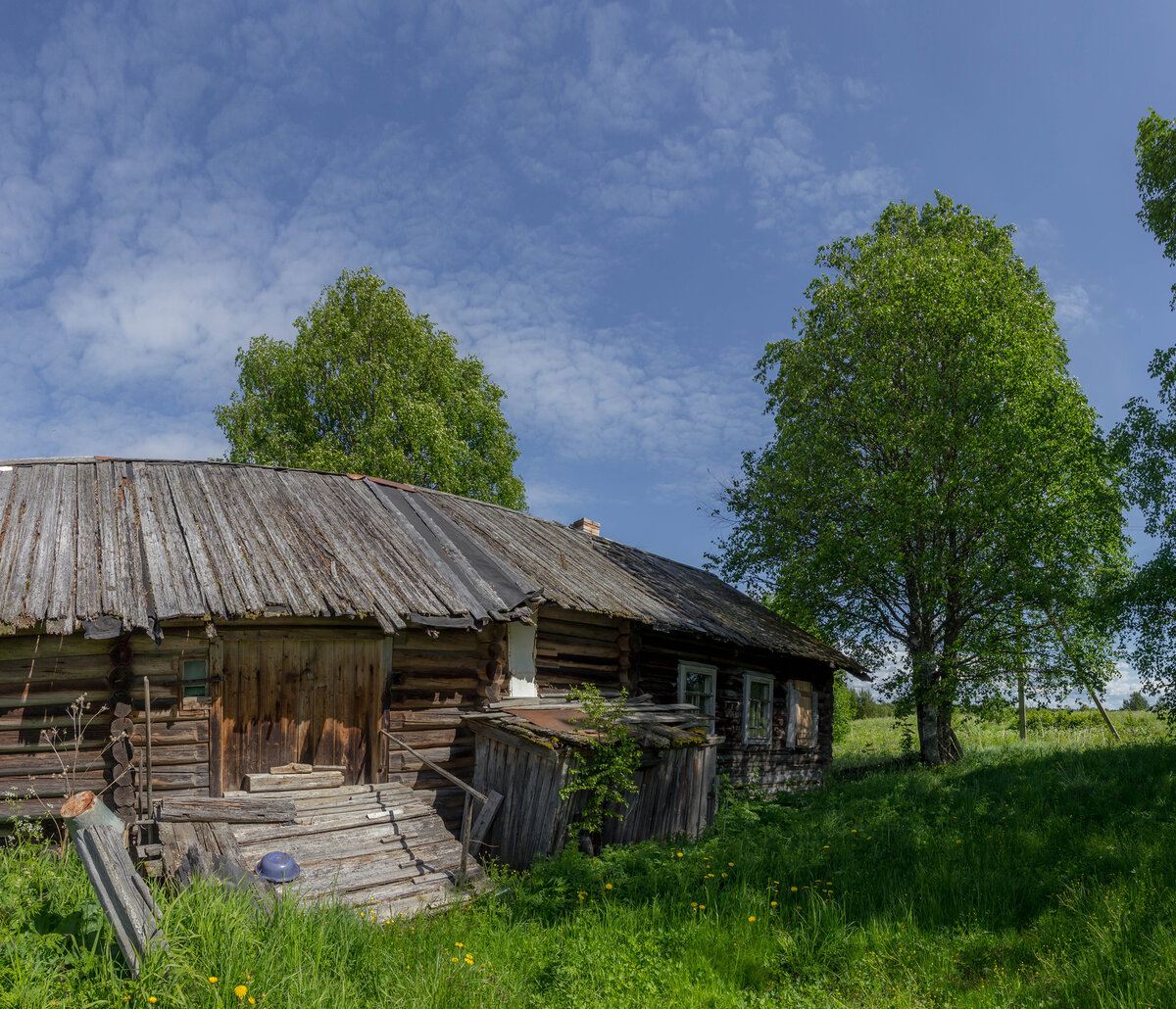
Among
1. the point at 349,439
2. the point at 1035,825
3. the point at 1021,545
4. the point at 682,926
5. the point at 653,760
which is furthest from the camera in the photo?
the point at 349,439

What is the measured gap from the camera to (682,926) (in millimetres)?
6797

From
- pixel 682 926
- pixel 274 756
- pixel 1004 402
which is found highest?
pixel 1004 402

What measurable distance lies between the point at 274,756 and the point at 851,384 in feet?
47.1

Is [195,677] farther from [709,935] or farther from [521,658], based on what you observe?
[709,935]

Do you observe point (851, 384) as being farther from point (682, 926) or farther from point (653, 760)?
point (682, 926)

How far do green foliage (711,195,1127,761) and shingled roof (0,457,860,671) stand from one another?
12.4ft

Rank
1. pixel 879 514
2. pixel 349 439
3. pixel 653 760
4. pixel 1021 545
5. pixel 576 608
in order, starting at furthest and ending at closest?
pixel 349 439 < pixel 879 514 < pixel 1021 545 < pixel 576 608 < pixel 653 760

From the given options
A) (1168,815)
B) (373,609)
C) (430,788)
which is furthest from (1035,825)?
(373,609)

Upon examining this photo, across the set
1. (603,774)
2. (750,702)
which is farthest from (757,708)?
(603,774)

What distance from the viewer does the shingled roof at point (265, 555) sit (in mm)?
9820

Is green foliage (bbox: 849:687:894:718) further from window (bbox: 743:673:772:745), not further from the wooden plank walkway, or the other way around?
the wooden plank walkway

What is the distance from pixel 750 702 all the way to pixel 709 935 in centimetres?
1136

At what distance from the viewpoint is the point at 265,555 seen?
449 inches

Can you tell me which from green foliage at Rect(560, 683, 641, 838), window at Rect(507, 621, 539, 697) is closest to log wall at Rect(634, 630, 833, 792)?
window at Rect(507, 621, 539, 697)
